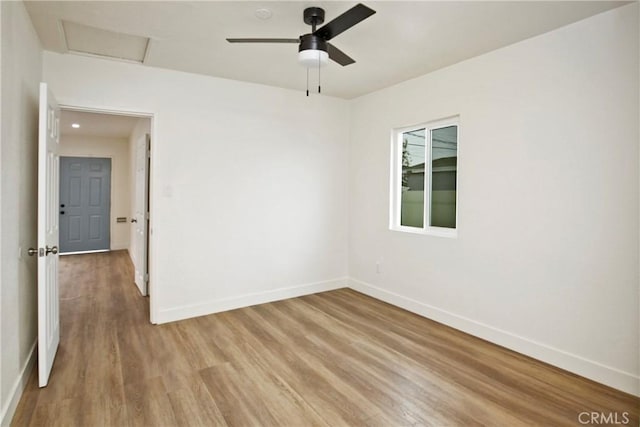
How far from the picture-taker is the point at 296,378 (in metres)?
2.64

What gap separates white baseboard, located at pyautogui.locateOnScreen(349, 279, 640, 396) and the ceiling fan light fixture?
2.71m

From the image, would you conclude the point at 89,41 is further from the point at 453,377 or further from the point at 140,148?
the point at 453,377

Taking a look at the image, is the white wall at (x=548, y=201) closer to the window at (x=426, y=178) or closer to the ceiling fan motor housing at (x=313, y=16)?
the window at (x=426, y=178)

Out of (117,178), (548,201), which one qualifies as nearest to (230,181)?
(548,201)

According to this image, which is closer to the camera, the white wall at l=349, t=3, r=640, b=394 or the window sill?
the white wall at l=349, t=3, r=640, b=394

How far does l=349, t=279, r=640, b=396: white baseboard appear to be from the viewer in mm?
2477

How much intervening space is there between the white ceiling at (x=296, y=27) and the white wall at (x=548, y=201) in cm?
25

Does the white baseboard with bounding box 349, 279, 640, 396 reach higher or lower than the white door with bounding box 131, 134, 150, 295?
lower

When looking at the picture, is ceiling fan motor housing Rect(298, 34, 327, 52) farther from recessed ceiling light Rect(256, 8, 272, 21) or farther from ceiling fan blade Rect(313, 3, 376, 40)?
recessed ceiling light Rect(256, 8, 272, 21)

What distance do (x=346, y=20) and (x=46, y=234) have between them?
2522 millimetres

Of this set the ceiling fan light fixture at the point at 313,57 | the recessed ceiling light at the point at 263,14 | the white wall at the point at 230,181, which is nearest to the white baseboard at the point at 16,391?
the white wall at the point at 230,181

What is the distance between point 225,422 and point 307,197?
3.00 metres

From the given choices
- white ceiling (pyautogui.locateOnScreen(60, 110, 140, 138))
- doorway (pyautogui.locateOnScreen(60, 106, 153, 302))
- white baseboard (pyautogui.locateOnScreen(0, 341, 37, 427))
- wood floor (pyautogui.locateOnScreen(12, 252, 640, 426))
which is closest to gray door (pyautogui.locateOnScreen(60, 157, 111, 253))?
doorway (pyautogui.locateOnScreen(60, 106, 153, 302))

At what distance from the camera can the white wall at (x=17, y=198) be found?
2.01 meters
